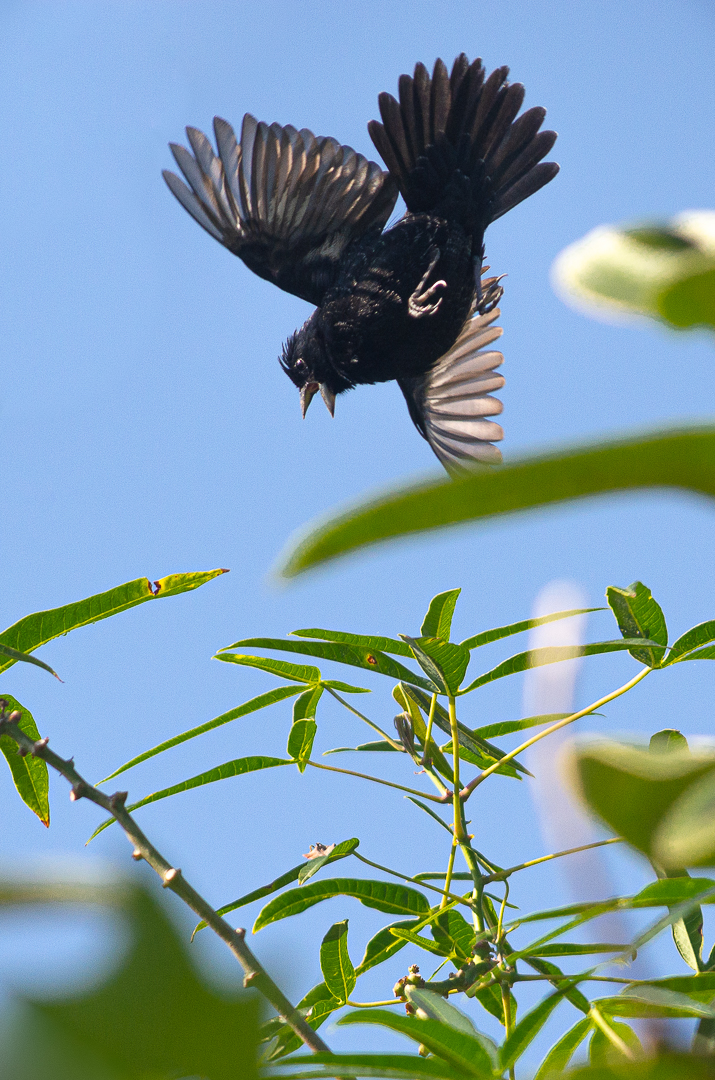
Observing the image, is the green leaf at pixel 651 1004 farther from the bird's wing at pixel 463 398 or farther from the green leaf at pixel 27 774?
the bird's wing at pixel 463 398

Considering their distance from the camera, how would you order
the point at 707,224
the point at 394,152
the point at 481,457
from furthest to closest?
the point at 481,457, the point at 394,152, the point at 707,224

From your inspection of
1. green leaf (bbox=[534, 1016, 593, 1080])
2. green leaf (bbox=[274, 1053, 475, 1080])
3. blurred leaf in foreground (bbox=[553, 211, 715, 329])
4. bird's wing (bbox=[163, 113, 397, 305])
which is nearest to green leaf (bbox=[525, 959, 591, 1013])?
green leaf (bbox=[534, 1016, 593, 1080])

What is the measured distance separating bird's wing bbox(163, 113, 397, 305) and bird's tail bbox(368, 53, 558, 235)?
180mm

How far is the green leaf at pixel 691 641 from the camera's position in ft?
2.76

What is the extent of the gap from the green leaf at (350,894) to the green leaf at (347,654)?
7.0 inches

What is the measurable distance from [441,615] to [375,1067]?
53 centimetres

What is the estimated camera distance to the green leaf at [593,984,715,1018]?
447 millimetres

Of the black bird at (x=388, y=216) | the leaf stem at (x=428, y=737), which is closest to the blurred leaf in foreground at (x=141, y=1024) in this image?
the leaf stem at (x=428, y=737)

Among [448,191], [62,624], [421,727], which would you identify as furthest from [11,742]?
[448,191]

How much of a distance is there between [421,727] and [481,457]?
2.51 metres

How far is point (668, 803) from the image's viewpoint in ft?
0.61

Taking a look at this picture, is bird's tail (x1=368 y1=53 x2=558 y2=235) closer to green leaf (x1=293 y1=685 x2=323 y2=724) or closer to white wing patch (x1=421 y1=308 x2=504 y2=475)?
white wing patch (x1=421 y1=308 x2=504 y2=475)

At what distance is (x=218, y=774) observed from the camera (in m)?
0.87

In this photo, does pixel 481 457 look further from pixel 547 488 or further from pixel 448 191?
pixel 547 488
